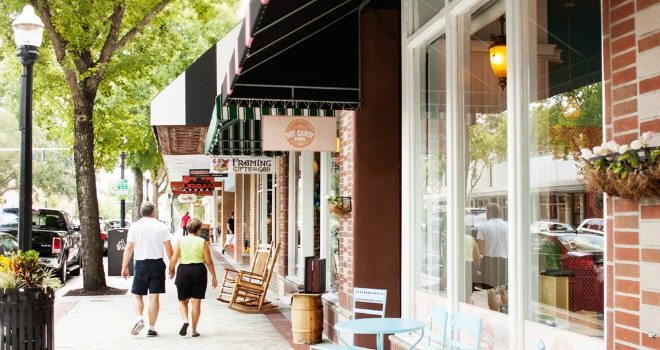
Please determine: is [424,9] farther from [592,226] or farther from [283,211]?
[283,211]

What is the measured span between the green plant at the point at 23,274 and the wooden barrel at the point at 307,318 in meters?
3.05

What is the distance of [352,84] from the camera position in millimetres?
8031

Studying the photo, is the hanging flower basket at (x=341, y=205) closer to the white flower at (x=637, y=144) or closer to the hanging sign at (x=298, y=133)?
the hanging sign at (x=298, y=133)

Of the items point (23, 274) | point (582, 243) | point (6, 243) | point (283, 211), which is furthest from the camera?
point (6, 243)

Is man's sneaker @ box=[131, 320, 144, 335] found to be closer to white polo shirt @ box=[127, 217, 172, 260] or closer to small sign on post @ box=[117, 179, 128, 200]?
white polo shirt @ box=[127, 217, 172, 260]

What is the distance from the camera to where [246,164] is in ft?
47.8

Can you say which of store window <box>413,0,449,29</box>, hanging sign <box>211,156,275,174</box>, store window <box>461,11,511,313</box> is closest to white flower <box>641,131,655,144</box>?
store window <box>461,11,511,313</box>

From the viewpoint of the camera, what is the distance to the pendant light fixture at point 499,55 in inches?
212

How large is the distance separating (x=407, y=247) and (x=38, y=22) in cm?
562

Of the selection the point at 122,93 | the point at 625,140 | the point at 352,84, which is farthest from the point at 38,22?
the point at 122,93

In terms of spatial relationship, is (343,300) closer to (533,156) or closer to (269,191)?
(533,156)

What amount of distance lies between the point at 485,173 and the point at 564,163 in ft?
3.16

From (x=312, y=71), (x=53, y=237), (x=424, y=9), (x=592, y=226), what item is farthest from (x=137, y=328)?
(x=53, y=237)

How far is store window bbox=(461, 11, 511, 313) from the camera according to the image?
5320mm
